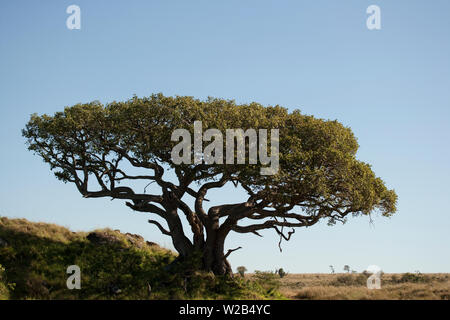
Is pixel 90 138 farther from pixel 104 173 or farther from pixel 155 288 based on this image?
pixel 155 288

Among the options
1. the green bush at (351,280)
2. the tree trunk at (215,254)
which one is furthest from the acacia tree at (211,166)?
the green bush at (351,280)

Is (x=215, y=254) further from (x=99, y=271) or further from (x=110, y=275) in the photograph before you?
(x=99, y=271)

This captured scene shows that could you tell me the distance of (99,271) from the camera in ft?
101

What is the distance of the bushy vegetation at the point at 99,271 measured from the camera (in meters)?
28.0

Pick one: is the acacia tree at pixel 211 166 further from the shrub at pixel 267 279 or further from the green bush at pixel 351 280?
the green bush at pixel 351 280

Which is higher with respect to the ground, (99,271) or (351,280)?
(99,271)

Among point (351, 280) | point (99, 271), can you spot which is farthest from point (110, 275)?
point (351, 280)

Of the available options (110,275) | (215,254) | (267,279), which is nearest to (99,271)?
(110,275)

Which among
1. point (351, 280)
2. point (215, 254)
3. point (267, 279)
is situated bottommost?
point (351, 280)

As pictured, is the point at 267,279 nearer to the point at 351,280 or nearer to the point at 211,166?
the point at 211,166

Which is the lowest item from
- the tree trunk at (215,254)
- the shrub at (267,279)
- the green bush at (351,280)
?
the green bush at (351,280)

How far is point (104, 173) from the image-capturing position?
1310 inches

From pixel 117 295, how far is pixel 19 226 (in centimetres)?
1427

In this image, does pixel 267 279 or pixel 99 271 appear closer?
pixel 99 271
